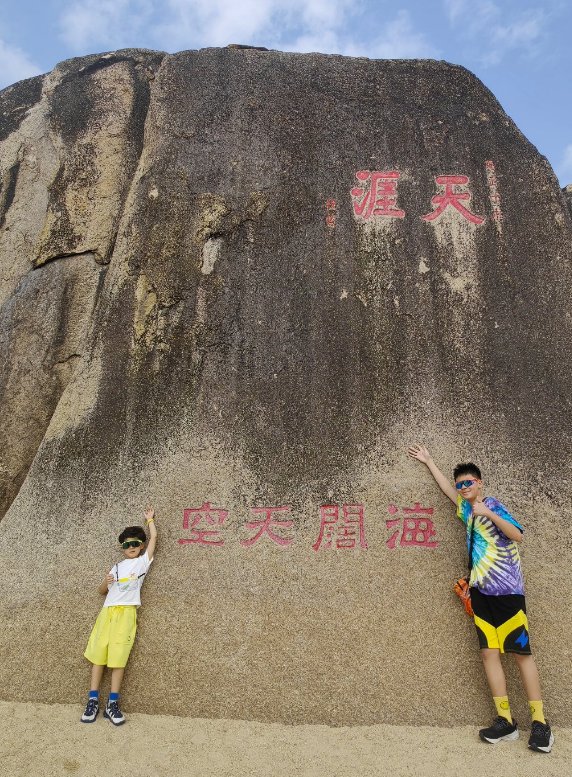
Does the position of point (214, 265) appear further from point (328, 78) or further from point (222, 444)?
point (328, 78)

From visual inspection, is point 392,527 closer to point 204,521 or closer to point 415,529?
point 415,529

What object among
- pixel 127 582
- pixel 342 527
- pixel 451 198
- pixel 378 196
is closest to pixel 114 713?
pixel 127 582

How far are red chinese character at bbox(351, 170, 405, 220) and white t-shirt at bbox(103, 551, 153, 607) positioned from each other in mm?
2793

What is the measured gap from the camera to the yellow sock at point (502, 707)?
2854mm

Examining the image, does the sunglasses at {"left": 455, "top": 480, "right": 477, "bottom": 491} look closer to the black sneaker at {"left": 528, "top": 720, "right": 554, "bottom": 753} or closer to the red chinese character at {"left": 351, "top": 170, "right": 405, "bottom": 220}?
the black sneaker at {"left": 528, "top": 720, "right": 554, "bottom": 753}

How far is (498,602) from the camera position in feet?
9.75

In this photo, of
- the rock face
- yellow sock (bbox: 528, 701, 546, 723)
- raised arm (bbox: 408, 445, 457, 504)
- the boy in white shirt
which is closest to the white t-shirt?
the boy in white shirt

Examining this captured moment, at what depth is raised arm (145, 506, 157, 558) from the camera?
3.32 m

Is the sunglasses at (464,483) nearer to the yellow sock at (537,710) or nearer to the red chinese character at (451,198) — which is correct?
the yellow sock at (537,710)

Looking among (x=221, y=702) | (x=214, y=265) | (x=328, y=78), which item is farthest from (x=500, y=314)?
(x=221, y=702)

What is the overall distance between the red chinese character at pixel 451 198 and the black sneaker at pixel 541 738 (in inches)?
123

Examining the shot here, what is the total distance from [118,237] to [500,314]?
2819 mm

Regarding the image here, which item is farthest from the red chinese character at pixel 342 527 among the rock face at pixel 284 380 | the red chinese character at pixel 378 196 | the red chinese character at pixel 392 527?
the red chinese character at pixel 378 196

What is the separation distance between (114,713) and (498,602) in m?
2.16
